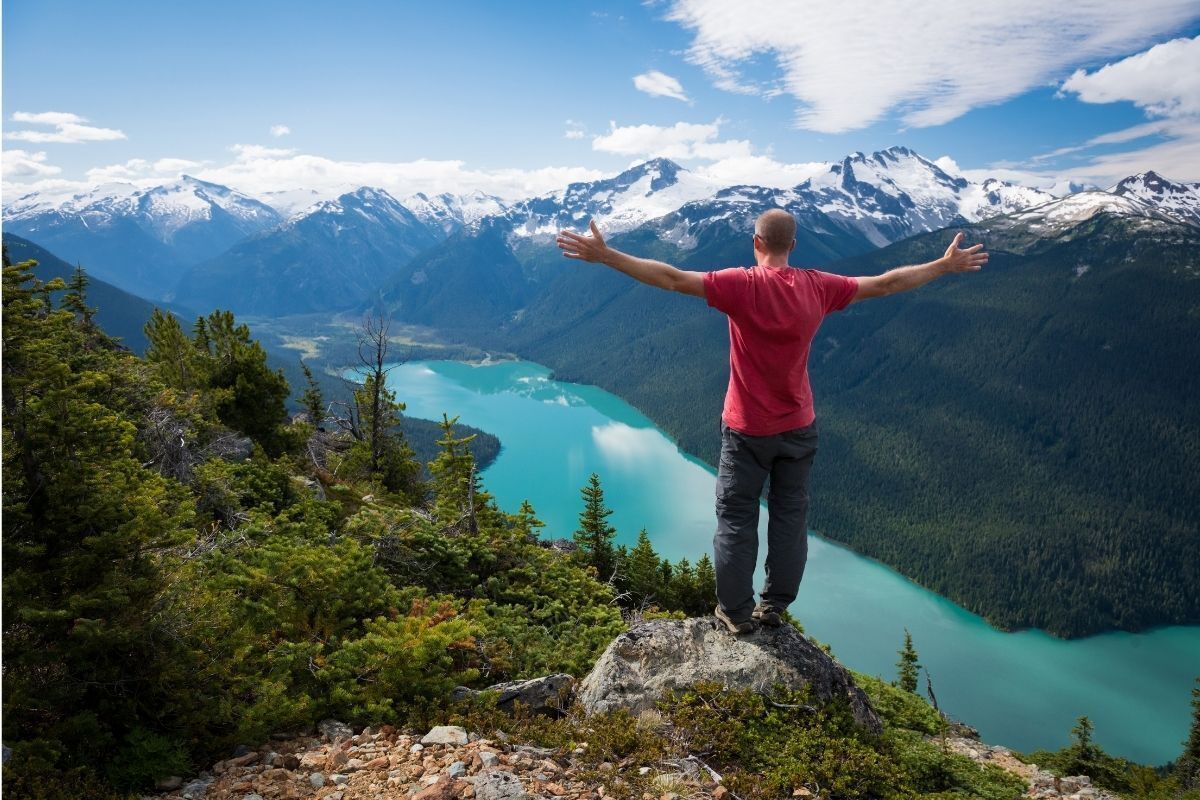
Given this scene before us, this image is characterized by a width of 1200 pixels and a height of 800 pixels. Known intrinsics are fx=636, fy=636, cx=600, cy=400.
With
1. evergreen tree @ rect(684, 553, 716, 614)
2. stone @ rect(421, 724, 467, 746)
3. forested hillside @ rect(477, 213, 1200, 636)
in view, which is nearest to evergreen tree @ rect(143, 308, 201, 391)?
evergreen tree @ rect(684, 553, 716, 614)

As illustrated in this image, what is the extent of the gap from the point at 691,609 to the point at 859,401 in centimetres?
18131

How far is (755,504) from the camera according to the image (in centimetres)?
661

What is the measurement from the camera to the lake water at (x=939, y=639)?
68812 millimetres

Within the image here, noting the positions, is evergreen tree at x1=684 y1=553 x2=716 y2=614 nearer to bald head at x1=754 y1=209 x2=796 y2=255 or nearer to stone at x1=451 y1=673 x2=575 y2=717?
stone at x1=451 y1=673 x2=575 y2=717

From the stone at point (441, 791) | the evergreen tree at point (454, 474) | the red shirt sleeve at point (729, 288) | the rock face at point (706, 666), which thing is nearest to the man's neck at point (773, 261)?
the red shirt sleeve at point (729, 288)

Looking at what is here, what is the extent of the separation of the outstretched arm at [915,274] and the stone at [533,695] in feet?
16.4

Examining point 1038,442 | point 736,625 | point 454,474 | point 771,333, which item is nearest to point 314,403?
point 454,474

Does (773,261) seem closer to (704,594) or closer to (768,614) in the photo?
(768,614)

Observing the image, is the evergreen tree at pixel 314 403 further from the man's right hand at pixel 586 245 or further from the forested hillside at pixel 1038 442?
the forested hillside at pixel 1038 442

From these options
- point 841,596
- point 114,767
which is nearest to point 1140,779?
point 114,767

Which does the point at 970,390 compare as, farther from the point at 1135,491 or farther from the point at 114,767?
the point at 114,767

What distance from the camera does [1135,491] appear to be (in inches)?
5138

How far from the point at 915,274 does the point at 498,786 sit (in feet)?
18.5

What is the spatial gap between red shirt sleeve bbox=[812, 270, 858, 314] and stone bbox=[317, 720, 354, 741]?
19.5 ft
